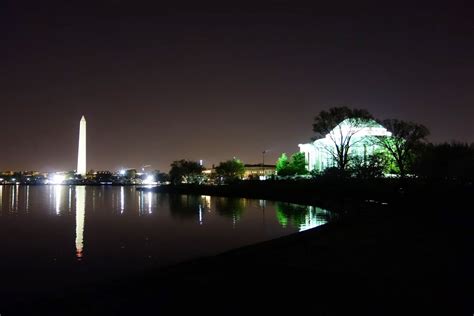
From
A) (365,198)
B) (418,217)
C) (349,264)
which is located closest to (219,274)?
(349,264)

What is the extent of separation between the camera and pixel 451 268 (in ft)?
47.3

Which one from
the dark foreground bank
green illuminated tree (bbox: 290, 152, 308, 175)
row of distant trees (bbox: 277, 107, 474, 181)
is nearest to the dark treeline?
row of distant trees (bbox: 277, 107, 474, 181)

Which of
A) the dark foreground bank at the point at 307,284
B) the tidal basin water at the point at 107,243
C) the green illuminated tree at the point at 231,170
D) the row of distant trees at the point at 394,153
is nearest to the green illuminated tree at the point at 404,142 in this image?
the row of distant trees at the point at 394,153

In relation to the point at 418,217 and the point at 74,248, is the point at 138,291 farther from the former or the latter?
the point at 418,217

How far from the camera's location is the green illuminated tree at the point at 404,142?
77062 millimetres

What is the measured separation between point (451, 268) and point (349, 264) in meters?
3.21

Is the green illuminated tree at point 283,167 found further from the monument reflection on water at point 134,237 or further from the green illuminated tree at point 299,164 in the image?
the monument reflection on water at point 134,237

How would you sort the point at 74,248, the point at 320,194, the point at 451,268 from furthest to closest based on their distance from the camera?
the point at 320,194 < the point at 74,248 < the point at 451,268

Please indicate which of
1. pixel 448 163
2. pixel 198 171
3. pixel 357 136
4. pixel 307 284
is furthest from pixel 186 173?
pixel 307 284

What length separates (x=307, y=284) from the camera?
42.2 ft

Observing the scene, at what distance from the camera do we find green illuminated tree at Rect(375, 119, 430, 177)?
77062mm

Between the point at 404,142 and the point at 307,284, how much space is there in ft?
233

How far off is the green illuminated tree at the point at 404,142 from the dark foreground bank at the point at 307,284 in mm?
58951

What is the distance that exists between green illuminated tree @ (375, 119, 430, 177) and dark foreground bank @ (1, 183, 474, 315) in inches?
2321
